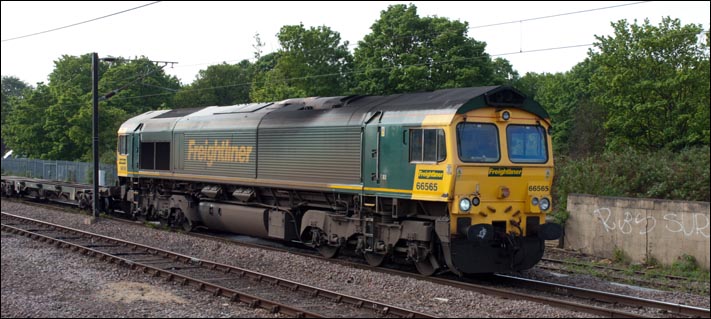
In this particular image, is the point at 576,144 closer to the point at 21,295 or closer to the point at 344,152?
the point at 344,152

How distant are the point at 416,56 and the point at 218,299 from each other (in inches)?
1193

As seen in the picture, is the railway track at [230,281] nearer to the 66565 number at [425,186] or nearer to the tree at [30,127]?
the 66565 number at [425,186]

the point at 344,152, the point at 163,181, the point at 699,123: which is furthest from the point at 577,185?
the point at 163,181

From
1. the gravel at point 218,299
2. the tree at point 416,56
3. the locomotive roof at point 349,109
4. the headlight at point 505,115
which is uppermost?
the tree at point 416,56

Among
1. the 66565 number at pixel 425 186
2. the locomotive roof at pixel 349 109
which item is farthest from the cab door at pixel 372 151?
the 66565 number at pixel 425 186

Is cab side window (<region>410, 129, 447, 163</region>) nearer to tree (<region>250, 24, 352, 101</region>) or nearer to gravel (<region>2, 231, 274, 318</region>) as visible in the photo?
gravel (<region>2, 231, 274, 318</region>)

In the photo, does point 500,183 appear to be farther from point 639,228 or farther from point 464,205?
point 639,228

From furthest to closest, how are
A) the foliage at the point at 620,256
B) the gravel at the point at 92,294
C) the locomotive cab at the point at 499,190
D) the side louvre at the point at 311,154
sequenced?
1. the foliage at the point at 620,256
2. the side louvre at the point at 311,154
3. the locomotive cab at the point at 499,190
4. the gravel at the point at 92,294

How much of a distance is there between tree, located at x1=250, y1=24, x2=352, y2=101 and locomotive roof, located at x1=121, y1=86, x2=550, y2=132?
25307 millimetres

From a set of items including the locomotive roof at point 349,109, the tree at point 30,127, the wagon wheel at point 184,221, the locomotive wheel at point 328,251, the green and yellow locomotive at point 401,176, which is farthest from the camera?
the tree at point 30,127

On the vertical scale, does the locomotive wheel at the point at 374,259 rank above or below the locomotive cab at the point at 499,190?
below

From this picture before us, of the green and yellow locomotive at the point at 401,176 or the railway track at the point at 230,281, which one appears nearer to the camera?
the railway track at the point at 230,281

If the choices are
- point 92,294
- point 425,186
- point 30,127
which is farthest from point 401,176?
point 30,127

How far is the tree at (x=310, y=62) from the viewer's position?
4628cm
